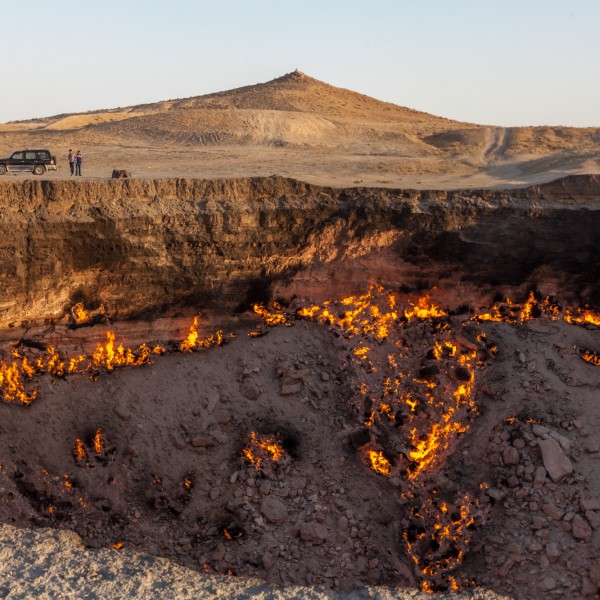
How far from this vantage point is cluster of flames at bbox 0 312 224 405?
16156 mm

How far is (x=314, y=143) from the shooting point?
34.9m

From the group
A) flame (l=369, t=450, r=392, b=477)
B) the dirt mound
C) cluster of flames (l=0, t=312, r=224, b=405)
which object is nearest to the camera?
the dirt mound

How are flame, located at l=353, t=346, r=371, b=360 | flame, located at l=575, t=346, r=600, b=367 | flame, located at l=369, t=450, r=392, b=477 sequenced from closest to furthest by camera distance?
flame, located at l=369, t=450, r=392, b=477
flame, located at l=353, t=346, r=371, b=360
flame, located at l=575, t=346, r=600, b=367

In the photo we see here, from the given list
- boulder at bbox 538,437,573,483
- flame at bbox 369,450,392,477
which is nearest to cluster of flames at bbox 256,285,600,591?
flame at bbox 369,450,392,477

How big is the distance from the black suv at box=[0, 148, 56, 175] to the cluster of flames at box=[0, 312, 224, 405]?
6.71 metres

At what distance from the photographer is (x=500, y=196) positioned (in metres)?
19.2

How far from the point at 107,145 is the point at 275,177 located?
54.9ft

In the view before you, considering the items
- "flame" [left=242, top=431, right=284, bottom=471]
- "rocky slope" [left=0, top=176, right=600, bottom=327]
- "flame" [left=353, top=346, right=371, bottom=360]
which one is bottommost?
"flame" [left=242, top=431, right=284, bottom=471]

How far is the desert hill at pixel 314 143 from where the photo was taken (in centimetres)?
2423

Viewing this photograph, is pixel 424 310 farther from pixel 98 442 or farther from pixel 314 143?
pixel 314 143

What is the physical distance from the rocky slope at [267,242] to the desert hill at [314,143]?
2.44 m

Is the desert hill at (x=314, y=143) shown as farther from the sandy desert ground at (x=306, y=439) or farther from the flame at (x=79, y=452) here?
the flame at (x=79, y=452)

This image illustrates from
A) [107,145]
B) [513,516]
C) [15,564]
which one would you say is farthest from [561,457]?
[107,145]

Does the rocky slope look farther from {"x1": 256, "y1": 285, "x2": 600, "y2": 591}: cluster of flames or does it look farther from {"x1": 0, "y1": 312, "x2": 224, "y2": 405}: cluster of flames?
{"x1": 0, "y1": 312, "x2": 224, "y2": 405}: cluster of flames
